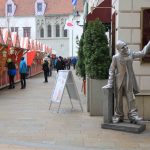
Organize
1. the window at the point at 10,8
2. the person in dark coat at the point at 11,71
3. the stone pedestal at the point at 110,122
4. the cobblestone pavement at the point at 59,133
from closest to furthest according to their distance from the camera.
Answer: the cobblestone pavement at the point at 59,133, the stone pedestal at the point at 110,122, the person in dark coat at the point at 11,71, the window at the point at 10,8

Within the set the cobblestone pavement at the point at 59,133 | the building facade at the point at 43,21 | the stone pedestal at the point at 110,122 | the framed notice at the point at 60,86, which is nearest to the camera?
the cobblestone pavement at the point at 59,133

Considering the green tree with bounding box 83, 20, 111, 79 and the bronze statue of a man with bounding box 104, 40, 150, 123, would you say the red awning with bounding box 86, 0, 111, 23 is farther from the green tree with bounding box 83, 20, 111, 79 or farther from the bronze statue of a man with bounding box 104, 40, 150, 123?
the bronze statue of a man with bounding box 104, 40, 150, 123

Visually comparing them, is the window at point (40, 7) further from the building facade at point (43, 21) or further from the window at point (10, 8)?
the window at point (10, 8)

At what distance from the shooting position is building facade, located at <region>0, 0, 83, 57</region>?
260 feet

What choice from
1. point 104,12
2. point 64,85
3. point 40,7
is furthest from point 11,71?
point 40,7

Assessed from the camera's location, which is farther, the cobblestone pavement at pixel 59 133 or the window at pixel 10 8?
the window at pixel 10 8

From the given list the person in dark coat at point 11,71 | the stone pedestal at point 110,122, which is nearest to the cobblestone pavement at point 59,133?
the stone pedestal at point 110,122

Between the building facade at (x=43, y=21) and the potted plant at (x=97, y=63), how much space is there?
6687cm

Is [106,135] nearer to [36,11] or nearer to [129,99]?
[129,99]

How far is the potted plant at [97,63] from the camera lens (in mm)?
11156

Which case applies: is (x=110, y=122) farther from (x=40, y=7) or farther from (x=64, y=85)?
(x=40, y=7)

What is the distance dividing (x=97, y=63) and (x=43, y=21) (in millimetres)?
69822

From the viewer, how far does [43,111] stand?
12.4 metres

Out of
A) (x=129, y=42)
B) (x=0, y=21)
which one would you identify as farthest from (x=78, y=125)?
(x=0, y=21)
